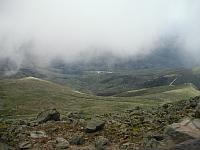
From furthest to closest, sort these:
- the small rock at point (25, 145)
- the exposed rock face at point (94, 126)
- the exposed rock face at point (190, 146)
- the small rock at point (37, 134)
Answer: the small rock at point (37, 134)
the exposed rock face at point (94, 126)
the small rock at point (25, 145)
the exposed rock face at point (190, 146)

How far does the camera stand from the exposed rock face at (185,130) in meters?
27.8

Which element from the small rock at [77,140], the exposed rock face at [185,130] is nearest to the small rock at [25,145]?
the small rock at [77,140]

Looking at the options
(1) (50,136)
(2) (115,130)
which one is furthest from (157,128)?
(1) (50,136)

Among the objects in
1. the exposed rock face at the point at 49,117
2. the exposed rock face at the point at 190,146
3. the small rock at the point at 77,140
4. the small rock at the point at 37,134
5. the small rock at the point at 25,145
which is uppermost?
the exposed rock face at the point at 49,117

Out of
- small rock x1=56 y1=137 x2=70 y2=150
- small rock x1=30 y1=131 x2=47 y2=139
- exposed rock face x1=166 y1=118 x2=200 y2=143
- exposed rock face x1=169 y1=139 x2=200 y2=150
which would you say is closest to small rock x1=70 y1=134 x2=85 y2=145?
small rock x1=56 y1=137 x2=70 y2=150

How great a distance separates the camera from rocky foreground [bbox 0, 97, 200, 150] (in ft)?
99.5

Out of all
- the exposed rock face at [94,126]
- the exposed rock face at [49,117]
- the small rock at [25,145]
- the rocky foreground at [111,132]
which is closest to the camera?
the rocky foreground at [111,132]

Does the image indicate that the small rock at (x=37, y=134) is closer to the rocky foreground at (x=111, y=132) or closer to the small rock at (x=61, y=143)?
the rocky foreground at (x=111, y=132)

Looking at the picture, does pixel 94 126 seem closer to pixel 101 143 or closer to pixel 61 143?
pixel 101 143

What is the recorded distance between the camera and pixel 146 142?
31.0 m

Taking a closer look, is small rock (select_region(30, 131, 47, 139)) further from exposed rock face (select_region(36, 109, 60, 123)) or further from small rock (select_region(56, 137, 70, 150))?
exposed rock face (select_region(36, 109, 60, 123))

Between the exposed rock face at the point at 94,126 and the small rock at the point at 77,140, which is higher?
the exposed rock face at the point at 94,126

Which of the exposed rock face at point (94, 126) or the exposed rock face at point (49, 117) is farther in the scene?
the exposed rock face at point (49, 117)

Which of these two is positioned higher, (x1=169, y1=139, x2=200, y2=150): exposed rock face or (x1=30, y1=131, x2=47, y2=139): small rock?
(x1=169, y1=139, x2=200, y2=150): exposed rock face
